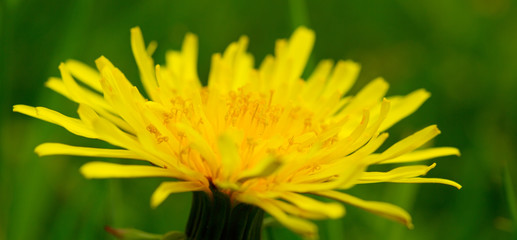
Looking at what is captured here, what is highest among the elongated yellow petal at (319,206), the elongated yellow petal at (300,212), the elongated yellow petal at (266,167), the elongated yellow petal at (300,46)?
the elongated yellow petal at (300,46)

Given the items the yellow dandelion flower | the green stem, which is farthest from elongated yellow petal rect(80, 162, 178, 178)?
the green stem

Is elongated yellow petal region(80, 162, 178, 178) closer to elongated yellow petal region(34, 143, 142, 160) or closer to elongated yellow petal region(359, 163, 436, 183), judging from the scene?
elongated yellow petal region(34, 143, 142, 160)

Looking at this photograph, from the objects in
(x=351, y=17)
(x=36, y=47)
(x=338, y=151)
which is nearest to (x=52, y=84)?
(x=338, y=151)

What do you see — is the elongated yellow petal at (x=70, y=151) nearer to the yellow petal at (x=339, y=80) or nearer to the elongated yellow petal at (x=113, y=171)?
the elongated yellow petal at (x=113, y=171)

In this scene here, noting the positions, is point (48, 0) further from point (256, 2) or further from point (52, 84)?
point (52, 84)

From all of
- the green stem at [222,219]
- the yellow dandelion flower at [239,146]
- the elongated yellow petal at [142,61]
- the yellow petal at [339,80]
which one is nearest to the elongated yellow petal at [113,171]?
the yellow dandelion flower at [239,146]

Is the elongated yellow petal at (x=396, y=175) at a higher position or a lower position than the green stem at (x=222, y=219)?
higher

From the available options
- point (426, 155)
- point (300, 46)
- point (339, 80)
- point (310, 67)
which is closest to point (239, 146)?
point (426, 155)
